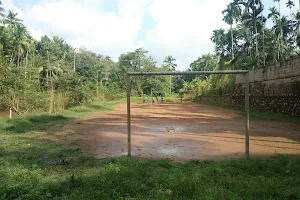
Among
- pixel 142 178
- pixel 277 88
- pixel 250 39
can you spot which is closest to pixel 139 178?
pixel 142 178

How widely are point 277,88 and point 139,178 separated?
13561mm

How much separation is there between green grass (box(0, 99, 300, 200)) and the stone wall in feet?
30.6

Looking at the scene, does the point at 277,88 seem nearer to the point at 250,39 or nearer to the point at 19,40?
the point at 250,39

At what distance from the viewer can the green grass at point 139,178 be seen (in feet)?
12.3

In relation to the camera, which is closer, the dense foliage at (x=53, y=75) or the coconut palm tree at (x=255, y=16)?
the dense foliage at (x=53, y=75)

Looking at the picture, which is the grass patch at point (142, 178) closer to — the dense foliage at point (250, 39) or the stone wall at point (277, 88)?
the stone wall at point (277, 88)

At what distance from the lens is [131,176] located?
452cm

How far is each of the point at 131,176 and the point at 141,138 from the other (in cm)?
415

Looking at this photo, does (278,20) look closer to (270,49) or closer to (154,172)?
(270,49)

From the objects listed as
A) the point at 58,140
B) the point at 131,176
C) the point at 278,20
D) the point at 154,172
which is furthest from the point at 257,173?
the point at 278,20

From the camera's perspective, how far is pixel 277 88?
50.5ft

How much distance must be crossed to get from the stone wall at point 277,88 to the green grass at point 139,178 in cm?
931

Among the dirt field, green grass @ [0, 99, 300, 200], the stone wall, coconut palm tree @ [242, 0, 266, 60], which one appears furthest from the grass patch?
coconut palm tree @ [242, 0, 266, 60]

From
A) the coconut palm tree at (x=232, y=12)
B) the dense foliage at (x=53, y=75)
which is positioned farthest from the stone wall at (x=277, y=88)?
the coconut palm tree at (x=232, y=12)
